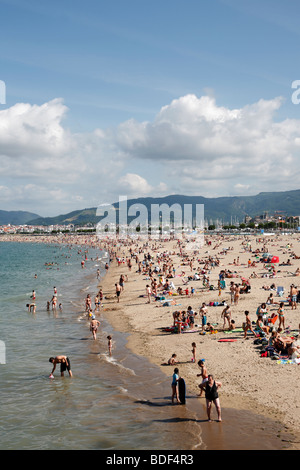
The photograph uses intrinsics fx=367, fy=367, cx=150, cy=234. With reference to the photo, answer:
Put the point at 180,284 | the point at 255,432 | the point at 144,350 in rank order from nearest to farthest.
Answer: the point at 255,432
the point at 144,350
the point at 180,284

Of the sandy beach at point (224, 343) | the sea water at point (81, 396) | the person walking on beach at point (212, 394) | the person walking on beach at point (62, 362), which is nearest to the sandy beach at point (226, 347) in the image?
the sandy beach at point (224, 343)

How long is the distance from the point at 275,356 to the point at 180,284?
17.0 metres

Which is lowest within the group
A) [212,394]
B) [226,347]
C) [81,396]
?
[81,396]

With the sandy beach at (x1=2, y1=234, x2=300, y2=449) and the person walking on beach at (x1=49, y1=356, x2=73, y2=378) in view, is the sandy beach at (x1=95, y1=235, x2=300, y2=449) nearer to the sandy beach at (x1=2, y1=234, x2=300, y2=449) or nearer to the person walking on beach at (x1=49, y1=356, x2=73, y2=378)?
the sandy beach at (x1=2, y1=234, x2=300, y2=449)

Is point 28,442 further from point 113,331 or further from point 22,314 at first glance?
point 22,314

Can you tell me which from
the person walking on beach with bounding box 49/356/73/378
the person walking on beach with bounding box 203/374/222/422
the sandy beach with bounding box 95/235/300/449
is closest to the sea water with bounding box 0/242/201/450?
the person walking on beach with bounding box 49/356/73/378

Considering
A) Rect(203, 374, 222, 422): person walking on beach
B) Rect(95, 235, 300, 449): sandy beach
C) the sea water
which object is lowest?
the sea water

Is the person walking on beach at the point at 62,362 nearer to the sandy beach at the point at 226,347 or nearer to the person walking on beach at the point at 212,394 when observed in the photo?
the sandy beach at the point at 226,347

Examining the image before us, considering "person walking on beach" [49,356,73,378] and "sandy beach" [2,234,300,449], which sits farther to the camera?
"person walking on beach" [49,356,73,378]

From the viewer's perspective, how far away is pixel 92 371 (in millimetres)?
13273

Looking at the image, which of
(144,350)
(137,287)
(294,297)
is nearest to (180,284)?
(137,287)

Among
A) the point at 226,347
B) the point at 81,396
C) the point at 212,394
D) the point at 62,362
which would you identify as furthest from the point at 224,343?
the point at 62,362

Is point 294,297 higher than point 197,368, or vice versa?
point 294,297

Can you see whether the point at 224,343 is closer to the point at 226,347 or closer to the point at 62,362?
the point at 226,347
